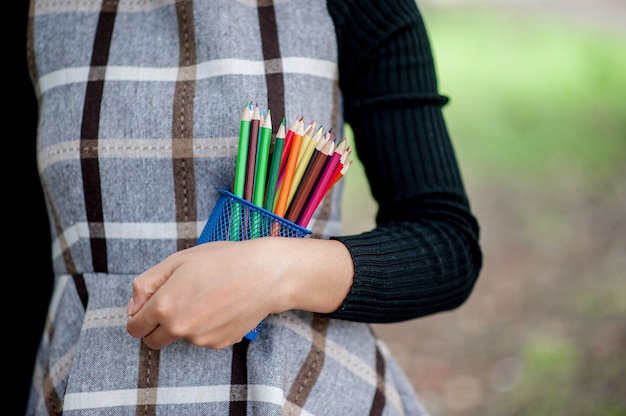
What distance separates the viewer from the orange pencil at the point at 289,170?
0.60 m

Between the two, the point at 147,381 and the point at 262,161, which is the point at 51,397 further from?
the point at 262,161

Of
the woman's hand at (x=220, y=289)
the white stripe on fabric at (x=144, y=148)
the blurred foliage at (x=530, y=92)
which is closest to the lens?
the woman's hand at (x=220, y=289)

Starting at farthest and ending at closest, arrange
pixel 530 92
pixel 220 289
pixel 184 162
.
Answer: pixel 530 92, pixel 184 162, pixel 220 289

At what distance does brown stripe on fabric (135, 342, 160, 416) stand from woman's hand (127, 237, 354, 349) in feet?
0.18

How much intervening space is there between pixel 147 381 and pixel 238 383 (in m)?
0.09

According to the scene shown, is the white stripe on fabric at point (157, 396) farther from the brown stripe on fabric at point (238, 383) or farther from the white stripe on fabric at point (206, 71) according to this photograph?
the white stripe on fabric at point (206, 71)

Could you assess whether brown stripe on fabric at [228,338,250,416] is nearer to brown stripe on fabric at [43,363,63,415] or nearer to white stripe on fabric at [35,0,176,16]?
brown stripe on fabric at [43,363,63,415]

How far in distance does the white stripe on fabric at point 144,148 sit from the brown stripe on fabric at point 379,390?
12.5 inches

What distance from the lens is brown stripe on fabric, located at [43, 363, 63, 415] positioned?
695 mm

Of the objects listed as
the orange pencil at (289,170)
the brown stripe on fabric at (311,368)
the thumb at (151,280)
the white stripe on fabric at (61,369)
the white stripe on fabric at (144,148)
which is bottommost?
the white stripe on fabric at (61,369)

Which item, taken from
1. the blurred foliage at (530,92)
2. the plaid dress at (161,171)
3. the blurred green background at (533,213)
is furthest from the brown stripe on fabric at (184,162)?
the blurred foliage at (530,92)

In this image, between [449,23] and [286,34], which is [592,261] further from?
[286,34]

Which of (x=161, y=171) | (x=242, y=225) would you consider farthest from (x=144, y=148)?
(x=242, y=225)

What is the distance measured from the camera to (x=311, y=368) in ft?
2.23
